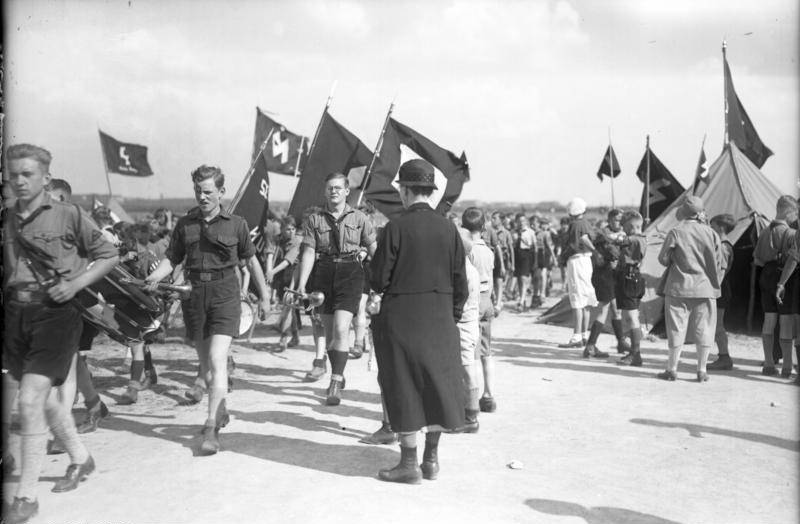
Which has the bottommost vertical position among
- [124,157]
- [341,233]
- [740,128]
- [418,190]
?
[341,233]

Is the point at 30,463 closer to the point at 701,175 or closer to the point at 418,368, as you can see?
the point at 418,368

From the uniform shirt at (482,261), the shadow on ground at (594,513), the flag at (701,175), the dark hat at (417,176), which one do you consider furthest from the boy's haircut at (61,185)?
the flag at (701,175)

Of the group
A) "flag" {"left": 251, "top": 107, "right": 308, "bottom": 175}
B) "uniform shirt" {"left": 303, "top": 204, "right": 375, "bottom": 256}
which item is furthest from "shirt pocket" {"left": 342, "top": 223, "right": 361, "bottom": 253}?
"flag" {"left": 251, "top": 107, "right": 308, "bottom": 175}

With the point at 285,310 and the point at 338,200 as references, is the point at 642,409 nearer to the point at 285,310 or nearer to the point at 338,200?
the point at 338,200

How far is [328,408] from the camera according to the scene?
6.89 m

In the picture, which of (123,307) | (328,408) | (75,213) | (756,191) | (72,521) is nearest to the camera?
(72,521)

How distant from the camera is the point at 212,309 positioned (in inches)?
220

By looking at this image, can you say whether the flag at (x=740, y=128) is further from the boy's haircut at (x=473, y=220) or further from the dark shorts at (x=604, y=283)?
the boy's haircut at (x=473, y=220)

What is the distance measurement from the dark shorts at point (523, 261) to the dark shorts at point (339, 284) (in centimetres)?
904

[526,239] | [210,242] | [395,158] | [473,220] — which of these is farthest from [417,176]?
[526,239]

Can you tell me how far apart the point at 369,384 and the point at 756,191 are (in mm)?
8380

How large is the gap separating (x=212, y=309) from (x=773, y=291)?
6.76 meters

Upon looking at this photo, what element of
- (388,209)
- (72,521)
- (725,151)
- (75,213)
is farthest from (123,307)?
(725,151)

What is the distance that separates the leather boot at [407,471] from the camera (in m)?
4.78
